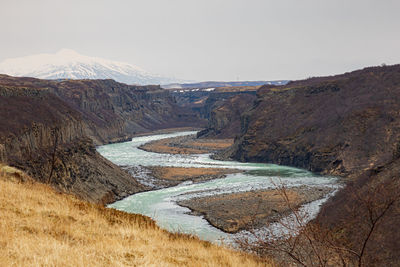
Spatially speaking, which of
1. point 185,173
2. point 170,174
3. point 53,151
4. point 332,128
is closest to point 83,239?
point 53,151

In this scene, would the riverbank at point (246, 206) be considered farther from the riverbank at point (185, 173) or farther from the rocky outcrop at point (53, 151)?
the riverbank at point (185, 173)

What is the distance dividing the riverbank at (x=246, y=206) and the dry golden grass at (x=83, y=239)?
2281 cm

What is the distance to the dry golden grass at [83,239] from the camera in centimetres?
830

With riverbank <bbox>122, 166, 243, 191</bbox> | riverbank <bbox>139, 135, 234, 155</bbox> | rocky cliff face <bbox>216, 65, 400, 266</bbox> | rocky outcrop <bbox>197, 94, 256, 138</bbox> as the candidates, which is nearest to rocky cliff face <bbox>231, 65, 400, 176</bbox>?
rocky cliff face <bbox>216, 65, 400, 266</bbox>

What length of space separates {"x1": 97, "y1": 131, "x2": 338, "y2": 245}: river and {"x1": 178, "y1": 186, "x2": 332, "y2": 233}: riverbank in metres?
1.28

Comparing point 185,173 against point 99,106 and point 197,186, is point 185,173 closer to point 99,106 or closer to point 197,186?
point 197,186

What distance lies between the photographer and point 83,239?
32.9 feet

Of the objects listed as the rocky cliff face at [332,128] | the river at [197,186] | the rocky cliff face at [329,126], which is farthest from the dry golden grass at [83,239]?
the rocky cliff face at [329,126]

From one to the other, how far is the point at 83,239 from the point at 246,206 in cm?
3585

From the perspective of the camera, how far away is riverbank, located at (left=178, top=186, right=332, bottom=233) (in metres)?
38.1

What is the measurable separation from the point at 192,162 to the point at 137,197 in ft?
119

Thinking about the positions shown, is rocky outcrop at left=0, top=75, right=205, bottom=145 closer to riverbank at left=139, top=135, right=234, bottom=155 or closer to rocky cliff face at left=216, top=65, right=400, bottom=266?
riverbank at left=139, top=135, right=234, bottom=155

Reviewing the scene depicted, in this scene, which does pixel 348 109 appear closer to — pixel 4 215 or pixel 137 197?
pixel 137 197

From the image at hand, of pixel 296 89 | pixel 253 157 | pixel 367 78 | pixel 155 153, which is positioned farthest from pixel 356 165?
pixel 155 153
